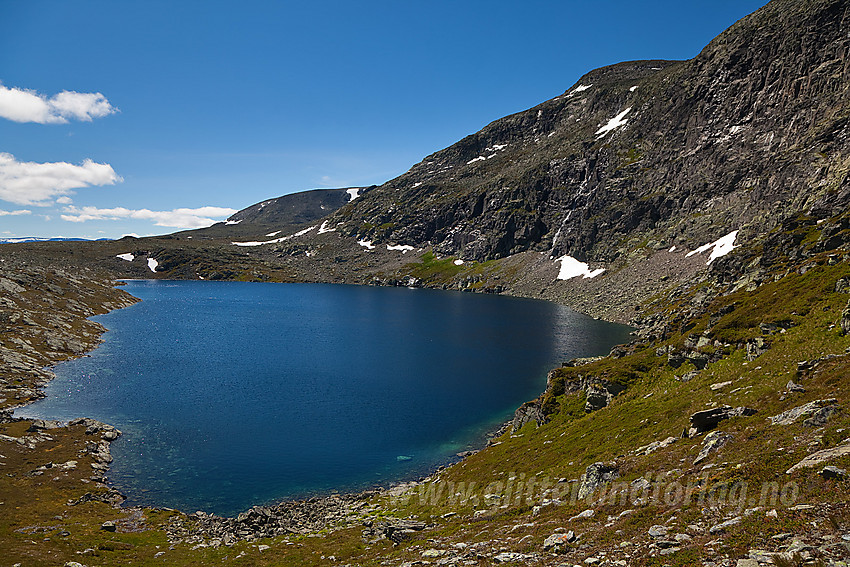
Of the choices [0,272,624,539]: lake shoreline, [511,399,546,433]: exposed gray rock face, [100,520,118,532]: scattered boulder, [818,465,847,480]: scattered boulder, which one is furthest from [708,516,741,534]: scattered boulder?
[100,520,118,532]: scattered boulder

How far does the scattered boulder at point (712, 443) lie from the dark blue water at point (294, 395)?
33.5 meters

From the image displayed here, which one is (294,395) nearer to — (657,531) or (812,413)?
(657,531)

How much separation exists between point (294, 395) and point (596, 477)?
57.9 m

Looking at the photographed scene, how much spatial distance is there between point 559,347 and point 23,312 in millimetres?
120440

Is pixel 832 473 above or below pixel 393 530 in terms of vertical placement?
above

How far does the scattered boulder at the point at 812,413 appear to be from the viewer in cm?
1689

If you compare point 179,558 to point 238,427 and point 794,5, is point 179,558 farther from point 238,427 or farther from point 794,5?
point 794,5

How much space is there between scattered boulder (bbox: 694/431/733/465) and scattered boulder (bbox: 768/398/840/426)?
1972 mm

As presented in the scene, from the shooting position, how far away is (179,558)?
2967 cm

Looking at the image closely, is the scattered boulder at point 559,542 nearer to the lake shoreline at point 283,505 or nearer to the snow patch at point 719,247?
the lake shoreline at point 283,505

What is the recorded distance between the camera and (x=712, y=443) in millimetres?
20031

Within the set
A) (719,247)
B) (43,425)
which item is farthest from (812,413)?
(719,247)

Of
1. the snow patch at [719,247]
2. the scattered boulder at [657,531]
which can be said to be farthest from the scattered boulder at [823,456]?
the snow patch at [719,247]

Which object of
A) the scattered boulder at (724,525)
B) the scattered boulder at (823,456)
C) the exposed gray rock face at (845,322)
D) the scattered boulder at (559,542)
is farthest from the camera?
the exposed gray rock face at (845,322)
